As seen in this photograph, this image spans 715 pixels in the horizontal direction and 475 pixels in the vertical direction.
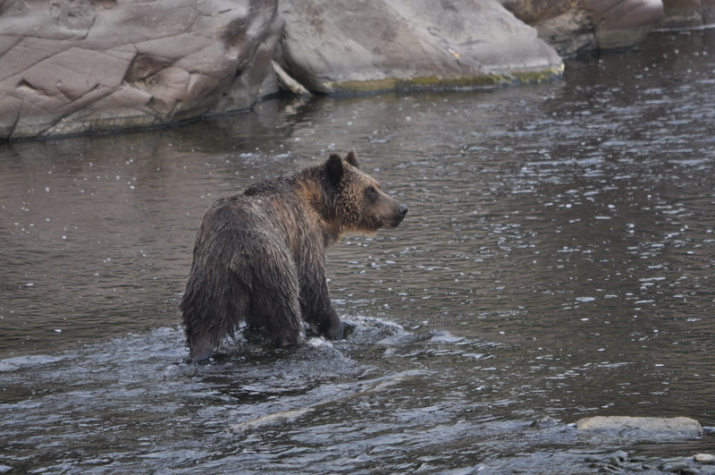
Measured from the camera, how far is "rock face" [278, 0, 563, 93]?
20703mm

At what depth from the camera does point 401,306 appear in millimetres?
8516

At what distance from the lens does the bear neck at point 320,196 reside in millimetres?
8016

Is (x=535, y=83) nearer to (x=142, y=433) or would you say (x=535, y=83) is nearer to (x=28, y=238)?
(x=28, y=238)

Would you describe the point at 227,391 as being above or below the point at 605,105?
below

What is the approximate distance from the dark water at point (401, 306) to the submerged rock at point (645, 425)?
0.45ft

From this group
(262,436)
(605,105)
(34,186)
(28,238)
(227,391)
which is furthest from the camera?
(605,105)

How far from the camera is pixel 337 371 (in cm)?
693

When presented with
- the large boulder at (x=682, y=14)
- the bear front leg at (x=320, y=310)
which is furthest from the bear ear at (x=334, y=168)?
the large boulder at (x=682, y=14)

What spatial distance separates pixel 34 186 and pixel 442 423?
9496mm

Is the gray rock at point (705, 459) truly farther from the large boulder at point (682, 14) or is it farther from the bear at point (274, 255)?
the large boulder at point (682, 14)

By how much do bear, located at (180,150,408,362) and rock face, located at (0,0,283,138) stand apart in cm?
981

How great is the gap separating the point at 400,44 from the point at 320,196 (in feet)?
43.3

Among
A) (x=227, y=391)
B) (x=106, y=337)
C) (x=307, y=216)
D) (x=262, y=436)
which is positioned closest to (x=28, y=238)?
(x=106, y=337)

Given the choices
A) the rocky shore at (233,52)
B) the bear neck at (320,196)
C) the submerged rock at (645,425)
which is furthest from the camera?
the rocky shore at (233,52)
